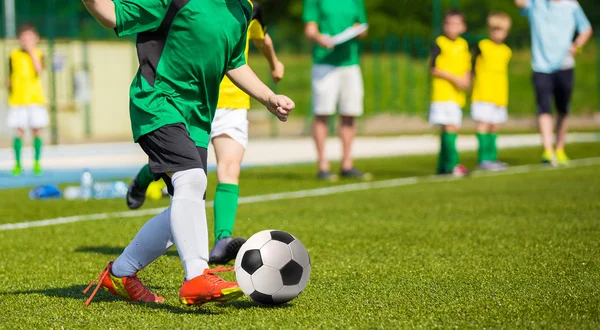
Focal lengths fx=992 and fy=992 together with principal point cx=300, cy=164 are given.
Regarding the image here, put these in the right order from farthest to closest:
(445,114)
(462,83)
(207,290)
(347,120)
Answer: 1. (462,83)
2. (445,114)
3. (347,120)
4. (207,290)

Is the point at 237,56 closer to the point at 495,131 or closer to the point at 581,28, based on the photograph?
the point at 495,131

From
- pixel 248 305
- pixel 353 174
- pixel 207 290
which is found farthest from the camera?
pixel 353 174

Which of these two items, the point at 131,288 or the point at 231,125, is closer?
the point at 131,288

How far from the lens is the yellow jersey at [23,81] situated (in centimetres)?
1317

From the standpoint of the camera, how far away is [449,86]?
38.8 ft

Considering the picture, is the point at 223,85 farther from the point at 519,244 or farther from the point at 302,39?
the point at 302,39

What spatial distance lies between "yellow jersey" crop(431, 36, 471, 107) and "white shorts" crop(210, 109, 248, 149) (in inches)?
238

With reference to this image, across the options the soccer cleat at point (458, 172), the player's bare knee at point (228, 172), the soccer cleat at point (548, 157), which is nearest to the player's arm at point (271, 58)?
the player's bare knee at point (228, 172)

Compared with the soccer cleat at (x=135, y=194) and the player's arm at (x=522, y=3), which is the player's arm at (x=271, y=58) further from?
the player's arm at (x=522, y=3)

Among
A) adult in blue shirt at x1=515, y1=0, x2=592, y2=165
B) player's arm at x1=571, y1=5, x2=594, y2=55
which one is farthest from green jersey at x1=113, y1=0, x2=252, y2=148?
player's arm at x1=571, y1=5, x2=594, y2=55

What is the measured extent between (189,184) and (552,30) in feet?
31.2

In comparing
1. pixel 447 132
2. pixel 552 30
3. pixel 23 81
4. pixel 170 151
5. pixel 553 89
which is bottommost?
pixel 447 132

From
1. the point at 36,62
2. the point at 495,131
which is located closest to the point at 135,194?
the point at 36,62

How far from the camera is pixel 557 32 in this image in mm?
12664
